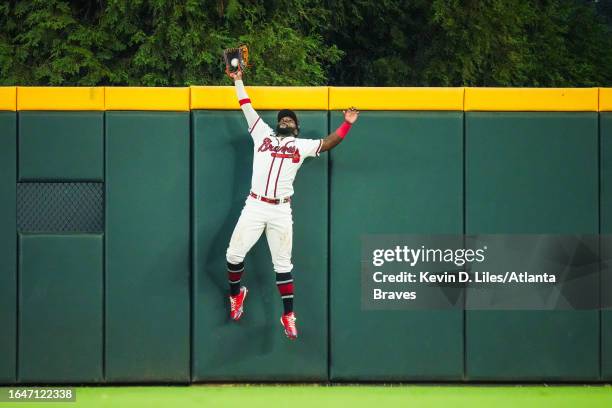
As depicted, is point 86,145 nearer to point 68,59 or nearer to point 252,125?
point 252,125

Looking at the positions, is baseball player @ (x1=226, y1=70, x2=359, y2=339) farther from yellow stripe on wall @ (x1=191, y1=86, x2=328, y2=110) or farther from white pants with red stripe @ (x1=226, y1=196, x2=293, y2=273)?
yellow stripe on wall @ (x1=191, y1=86, x2=328, y2=110)

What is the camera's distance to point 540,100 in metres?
7.50

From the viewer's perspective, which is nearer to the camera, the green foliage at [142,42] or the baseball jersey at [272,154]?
the baseball jersey at [272,154]

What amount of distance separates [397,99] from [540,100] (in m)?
1.14

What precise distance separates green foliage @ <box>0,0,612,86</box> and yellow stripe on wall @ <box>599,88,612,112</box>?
7315 millimetres

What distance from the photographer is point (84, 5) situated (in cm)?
1503

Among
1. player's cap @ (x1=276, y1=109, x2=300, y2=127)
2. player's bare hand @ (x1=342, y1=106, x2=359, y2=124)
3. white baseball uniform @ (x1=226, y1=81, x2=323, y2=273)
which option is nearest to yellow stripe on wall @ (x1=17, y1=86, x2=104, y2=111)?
white baseball uniform @ (x1=226, y1=81, x2=323, y2=273)

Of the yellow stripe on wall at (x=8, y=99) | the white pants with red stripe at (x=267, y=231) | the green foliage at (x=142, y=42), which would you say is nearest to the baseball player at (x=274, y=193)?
the white pants with red stripe at (x=267, y=231)

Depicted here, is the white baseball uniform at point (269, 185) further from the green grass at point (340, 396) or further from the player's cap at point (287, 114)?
the green grass at point (340, 396)

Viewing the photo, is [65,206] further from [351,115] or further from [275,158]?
[351,115]

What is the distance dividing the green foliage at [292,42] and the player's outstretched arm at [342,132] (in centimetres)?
693

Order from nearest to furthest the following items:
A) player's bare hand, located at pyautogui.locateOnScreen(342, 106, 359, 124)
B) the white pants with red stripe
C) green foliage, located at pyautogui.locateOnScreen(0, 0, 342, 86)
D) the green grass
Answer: the green grass < player's bare hand, located at pyautogui.locateOnScreen(342, 106, 359, 124) < the white pants with red stripe < green foliage, located at pyautogui.locateOnScreen(0, 0, 342, 86)

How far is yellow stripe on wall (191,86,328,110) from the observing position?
7410 mm

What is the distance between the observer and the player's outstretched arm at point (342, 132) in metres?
7.11
